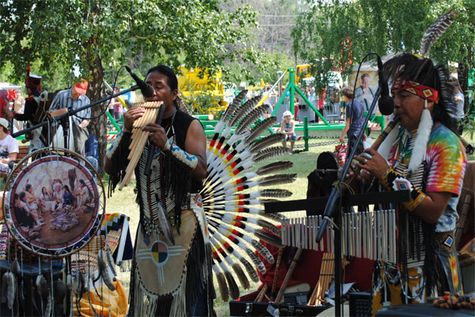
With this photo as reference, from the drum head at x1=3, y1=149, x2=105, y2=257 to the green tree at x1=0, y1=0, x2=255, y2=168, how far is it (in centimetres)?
844

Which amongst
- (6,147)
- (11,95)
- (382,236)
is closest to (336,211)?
(382,236)

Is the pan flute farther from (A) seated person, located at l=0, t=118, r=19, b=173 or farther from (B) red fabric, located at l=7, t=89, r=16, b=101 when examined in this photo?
(B) red fabric, located at l=7, t=89, r=16, b=101

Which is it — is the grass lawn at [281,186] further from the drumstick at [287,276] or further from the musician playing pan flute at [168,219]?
the musician playing pan flute at [168,219]

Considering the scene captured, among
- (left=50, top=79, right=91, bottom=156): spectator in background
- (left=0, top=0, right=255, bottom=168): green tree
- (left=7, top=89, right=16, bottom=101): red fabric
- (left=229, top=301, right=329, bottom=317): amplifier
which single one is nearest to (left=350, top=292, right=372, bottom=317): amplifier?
(left=229, top=301, right=329, bottom=317): amplifier

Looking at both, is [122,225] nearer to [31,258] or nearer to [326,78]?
[31,258]

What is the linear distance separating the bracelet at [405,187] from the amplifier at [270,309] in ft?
6.27

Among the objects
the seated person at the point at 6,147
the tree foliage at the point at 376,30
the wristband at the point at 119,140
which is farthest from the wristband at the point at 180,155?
the tree foliage at the point at 376,30

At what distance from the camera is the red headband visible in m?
4.23

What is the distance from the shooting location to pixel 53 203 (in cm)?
525

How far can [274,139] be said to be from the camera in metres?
5.58

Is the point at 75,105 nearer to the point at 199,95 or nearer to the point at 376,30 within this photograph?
the point at 376,30

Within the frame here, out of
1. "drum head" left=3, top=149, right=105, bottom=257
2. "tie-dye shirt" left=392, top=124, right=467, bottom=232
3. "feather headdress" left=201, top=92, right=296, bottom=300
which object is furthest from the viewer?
"feather headdress" left=201, top=92, right=296, bottom=300

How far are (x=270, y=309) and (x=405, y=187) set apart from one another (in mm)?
2265

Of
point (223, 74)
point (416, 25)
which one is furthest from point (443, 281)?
point (416, 25)
